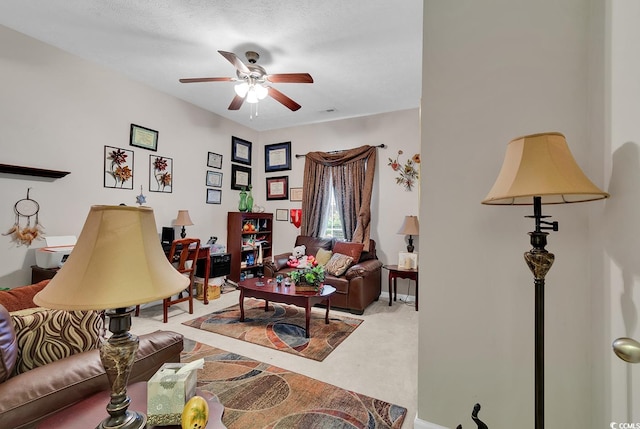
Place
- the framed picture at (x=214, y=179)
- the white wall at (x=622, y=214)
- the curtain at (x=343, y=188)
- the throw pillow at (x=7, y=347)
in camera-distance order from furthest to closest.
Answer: the framed picture at (x=214, y=179), the curtain at (x=343, y=188), the throw pillow at (x=7, y=347), the white wall at (x=622, y=214)

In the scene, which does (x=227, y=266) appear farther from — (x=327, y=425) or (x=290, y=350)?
(x=327, y=425)

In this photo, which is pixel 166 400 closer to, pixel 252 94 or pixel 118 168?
pixel 252 94

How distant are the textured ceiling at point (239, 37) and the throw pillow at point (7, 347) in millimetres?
2437

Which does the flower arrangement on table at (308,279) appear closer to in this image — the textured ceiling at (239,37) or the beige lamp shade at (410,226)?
the beige lamp shade at (410,226)

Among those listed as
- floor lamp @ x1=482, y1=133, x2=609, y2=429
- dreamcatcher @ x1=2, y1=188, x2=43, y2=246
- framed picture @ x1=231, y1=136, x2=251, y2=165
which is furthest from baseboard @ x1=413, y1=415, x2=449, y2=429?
framed picture @ x1=231, y1=136, x2=251, y2=165

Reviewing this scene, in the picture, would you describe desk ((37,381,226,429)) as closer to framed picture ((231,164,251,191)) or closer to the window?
the window

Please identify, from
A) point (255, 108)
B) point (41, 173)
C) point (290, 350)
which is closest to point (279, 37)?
point (255, 108)

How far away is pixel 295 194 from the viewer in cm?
548

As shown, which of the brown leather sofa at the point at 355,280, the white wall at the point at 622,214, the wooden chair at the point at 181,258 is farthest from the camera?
the brown leather sofa at the point at 355,280

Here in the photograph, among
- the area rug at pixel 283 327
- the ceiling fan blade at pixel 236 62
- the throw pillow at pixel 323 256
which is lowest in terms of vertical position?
the area rug at pixel 283 327

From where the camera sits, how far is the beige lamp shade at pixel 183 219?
163 inches

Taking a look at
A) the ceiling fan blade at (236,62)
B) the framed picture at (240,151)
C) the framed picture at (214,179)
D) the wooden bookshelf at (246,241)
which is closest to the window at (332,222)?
the wooden bookshelf at (246,241)

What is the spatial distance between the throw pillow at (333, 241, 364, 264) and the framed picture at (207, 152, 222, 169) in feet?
7.97

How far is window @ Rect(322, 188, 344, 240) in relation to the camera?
5133mm
